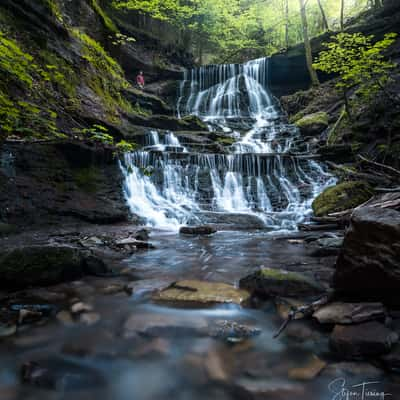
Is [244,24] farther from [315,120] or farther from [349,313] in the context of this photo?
[349,313]

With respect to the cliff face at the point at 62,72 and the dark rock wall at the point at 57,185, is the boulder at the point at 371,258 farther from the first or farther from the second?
the dark rock wall at the point at 57,185

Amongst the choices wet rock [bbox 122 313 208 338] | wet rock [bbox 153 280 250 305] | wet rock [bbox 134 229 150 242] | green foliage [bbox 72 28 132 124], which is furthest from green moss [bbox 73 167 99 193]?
wet rock [bbox 122 313 208 338]

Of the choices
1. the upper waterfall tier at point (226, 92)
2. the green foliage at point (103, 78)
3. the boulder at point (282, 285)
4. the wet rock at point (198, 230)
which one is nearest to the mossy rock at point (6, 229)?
the wet rock at point (198, 230)

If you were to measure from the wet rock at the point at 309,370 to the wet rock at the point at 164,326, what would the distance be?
2.45 ft

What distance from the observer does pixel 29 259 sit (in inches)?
126

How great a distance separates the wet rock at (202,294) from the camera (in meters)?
3.01

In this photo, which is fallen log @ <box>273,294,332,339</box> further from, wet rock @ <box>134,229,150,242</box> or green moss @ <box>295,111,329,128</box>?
green moss @ <box>295,111,329,128</box>

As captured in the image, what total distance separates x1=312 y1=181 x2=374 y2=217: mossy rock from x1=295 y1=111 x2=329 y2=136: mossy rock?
7240 millimetres

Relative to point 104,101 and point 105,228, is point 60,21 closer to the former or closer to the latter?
point 104,101

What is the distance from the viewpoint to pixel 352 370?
188 centimetres

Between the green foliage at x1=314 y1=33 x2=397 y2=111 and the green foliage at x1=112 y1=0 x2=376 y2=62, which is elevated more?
the green foliage at x1=112 y1=0 x2=376 y2=62

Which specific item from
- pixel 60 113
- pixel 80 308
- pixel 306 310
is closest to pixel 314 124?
pixel 60 113

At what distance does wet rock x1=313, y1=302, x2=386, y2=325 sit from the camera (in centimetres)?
221

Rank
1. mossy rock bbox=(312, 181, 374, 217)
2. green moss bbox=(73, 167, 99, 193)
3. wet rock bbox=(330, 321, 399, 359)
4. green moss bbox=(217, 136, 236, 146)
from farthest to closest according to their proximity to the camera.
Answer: green moss bbox=(217, 136, 236, 146) → green moss bbox=(73, 167, 99, 193) → mossy rock bbox=(312, 181, 374, 217) → wet rock bbox=(330, 321, 399, 359)
